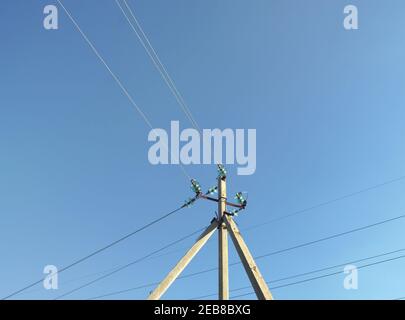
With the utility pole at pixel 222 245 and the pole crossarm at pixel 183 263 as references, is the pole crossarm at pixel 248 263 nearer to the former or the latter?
the utility pole at pixel 222 245

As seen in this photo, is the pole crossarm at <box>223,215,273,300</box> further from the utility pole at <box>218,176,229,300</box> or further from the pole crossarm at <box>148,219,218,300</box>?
the pole crossarm at <box>148,219,218,300</box>

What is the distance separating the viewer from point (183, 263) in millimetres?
16719

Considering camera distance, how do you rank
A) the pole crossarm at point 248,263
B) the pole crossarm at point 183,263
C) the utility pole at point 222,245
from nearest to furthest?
the pole crossarm at point 248,263
the utility pole at point 222,245
the pole crossarm at point 183,263

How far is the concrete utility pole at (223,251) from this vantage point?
15.2m

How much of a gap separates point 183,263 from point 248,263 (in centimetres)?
256

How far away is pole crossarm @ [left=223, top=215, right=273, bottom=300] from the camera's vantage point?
48.0ft

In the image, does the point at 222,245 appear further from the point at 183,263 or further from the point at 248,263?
the point at 183,263

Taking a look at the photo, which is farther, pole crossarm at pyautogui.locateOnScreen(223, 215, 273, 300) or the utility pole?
the utility pole

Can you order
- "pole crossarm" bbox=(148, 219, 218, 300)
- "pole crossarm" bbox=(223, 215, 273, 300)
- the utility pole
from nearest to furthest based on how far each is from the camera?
"pole crossarm" bbox=(223, 215, 273, 300)
the utility pole
"pole crossarm" bbox=(148, 219, 218, 300)

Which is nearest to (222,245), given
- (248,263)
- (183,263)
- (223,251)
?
(223,251)
